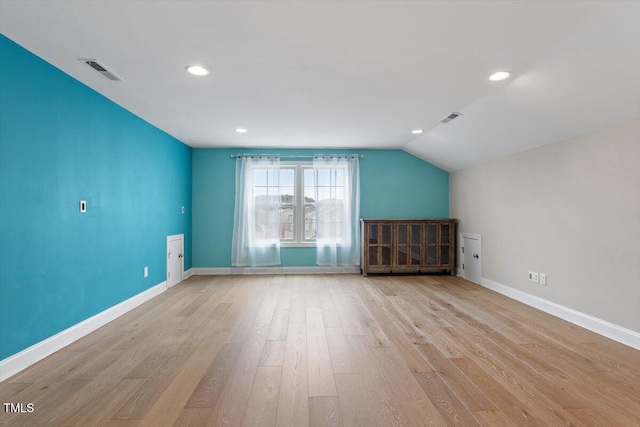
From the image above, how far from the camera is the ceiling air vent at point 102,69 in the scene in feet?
8.57

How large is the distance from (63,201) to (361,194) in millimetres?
4420

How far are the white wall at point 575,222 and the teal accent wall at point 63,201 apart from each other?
4376 mm

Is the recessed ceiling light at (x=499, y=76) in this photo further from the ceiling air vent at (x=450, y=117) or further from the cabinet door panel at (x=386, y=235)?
Result: the cabinet door panel at (x=386, y=235)

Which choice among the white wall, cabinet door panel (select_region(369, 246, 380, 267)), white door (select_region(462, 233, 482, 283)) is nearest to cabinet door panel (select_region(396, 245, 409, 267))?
cabinet door panel (select_region(369, 246, 380, 267))

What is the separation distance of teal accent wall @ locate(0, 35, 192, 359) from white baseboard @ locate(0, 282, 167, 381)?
44 mm

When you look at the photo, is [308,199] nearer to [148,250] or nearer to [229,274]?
[229,274]

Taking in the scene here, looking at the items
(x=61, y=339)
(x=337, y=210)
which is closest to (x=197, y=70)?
(x=61, y=339)

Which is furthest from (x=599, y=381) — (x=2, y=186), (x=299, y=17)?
(x=2, y=186)

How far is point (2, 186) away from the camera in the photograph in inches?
87.7

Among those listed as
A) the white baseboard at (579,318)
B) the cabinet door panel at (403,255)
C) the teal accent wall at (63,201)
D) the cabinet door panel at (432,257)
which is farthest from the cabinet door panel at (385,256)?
the teal accent wall at (63,201)

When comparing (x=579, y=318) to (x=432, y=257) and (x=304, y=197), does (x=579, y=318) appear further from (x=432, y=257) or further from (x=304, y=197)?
(x=304, y=197)

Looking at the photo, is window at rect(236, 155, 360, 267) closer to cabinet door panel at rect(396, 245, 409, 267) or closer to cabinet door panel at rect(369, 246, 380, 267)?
cabinet door panel at rect(369, 246, 380, 267)

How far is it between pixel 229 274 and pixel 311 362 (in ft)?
12.5

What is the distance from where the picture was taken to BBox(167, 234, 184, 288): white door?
4961 millimetres
